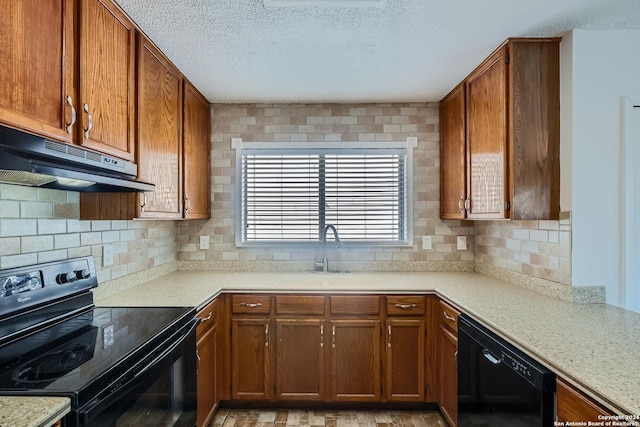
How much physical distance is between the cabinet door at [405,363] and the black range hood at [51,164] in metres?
1.83

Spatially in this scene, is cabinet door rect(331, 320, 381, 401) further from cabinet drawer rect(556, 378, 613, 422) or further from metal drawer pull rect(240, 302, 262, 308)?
cabinet drawer rect(556, 378, 613, 422)

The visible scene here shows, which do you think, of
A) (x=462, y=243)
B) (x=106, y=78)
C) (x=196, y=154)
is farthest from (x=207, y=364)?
(x=462, y=243)

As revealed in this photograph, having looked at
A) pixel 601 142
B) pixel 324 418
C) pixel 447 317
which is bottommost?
pixel 324 418

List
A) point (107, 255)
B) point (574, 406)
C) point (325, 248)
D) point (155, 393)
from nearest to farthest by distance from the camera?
point (574, 406), point (155, 393), point (107, 255), point (325, 248)

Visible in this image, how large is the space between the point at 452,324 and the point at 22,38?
2.31m

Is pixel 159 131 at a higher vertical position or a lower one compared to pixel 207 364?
higher

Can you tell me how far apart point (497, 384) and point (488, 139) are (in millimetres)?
1374

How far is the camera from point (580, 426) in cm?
113

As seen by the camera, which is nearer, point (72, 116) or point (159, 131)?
point (72, 116)

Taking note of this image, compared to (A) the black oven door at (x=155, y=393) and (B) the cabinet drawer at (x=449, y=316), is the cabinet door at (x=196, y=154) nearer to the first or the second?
(A) the black oven door at (x=155, y=393)

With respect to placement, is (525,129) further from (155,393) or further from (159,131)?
(155,393)

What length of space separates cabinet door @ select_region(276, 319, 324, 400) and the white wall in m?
1.63

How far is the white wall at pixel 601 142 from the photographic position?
1897mm

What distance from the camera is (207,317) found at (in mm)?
2217
